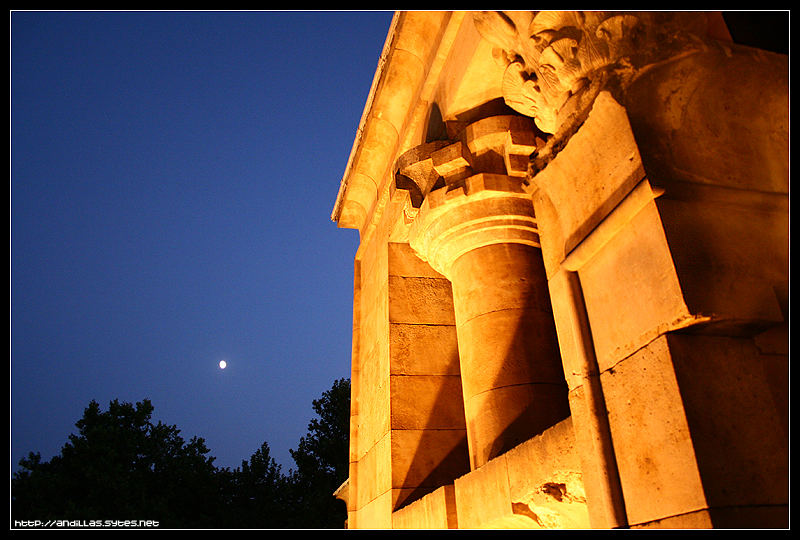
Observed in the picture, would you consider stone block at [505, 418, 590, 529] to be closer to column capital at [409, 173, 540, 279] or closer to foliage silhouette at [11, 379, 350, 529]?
Result: column capital at [409, 173, 540, 279]

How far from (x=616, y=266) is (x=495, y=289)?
78.0 inches

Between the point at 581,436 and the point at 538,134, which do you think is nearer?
the point at 581,436

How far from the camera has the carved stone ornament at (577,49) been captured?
99.5 inches

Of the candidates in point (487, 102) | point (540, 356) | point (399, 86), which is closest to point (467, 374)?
point (540, 356)

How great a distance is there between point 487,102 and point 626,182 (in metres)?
2.39

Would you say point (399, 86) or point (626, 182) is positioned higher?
point (399, 86)


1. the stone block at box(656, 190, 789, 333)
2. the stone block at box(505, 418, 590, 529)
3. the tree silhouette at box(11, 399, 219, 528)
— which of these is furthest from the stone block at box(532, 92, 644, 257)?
the tree silhouette at box(11, 399, 219, 528)

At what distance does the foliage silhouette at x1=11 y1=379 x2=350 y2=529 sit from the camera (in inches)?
773

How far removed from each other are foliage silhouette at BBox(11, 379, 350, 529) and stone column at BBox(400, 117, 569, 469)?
757 inches

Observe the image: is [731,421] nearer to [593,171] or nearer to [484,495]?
[593,171]

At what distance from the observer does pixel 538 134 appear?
436 cm

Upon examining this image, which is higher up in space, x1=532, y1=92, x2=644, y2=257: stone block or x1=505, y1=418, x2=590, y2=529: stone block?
x1=532, y1=92, x2=644, y2=257: stone block
